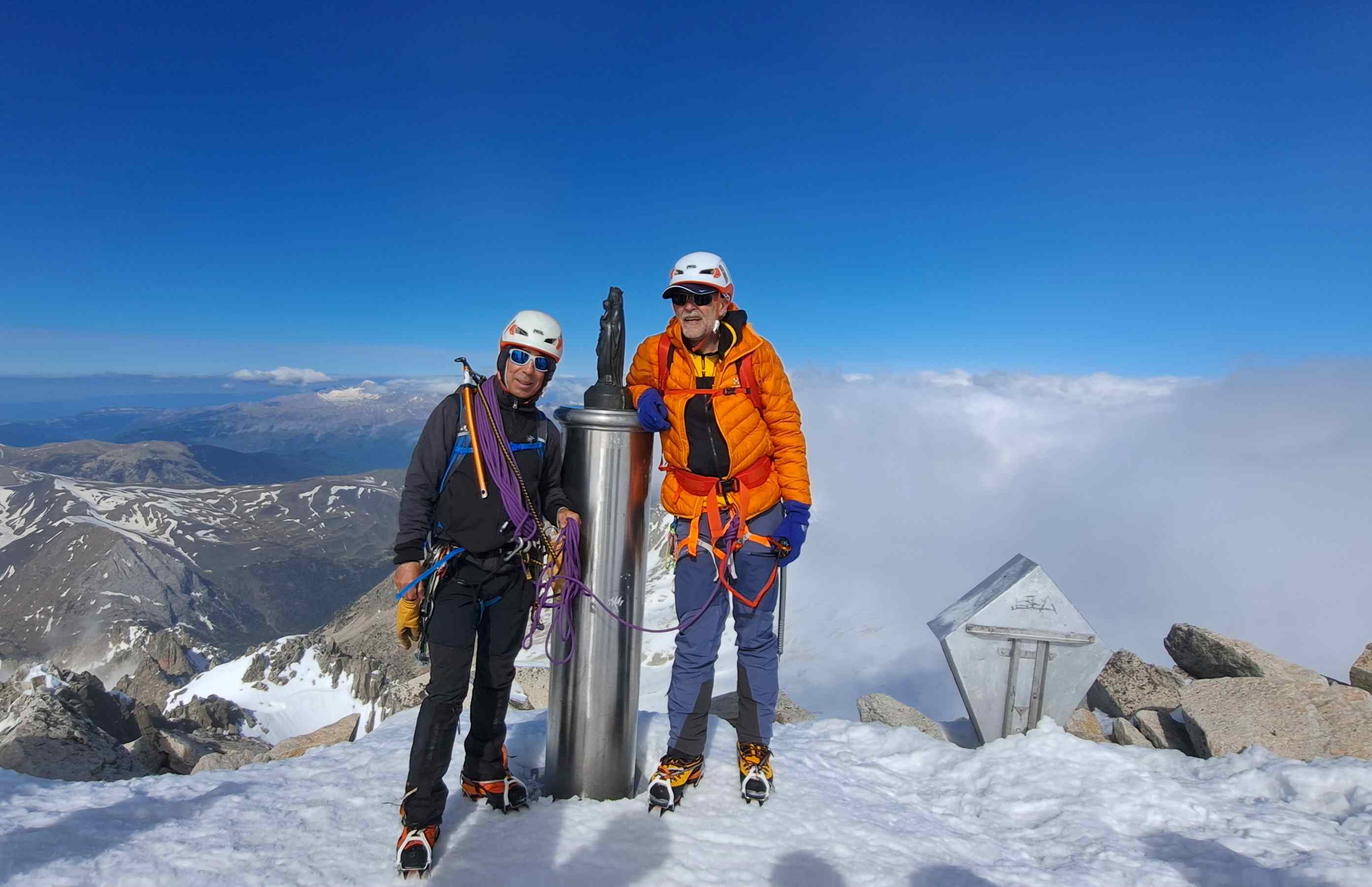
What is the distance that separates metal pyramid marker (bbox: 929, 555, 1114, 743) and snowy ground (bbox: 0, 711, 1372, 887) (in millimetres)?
583

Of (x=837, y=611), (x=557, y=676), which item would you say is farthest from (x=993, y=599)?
(x=837, y=611)

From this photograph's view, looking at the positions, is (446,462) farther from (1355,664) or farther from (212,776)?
(1355,664)

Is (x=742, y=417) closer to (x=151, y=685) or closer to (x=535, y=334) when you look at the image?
(x=535, y=334)

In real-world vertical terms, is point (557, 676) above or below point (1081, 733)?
above

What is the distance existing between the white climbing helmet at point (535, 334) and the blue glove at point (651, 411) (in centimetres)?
79

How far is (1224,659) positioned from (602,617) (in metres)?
9.24

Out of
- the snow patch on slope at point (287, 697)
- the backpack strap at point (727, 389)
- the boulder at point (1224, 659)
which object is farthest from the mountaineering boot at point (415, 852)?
the snow patch on slope at point (287, 697)

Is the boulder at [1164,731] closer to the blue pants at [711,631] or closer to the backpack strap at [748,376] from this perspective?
the blue pants at [711,631]

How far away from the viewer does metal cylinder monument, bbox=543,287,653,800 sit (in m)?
5.21

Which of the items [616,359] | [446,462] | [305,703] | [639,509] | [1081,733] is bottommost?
[305,703]

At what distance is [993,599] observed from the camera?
711cm

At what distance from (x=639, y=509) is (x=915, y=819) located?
3570 millimetres

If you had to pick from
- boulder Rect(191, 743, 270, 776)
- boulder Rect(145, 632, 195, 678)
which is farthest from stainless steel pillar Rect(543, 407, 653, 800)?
boulder Rect(145, 632, 195, 678)

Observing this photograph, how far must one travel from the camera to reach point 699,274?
202 inches
